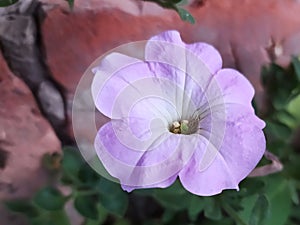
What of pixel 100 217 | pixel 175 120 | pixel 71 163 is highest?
pixel 175 120

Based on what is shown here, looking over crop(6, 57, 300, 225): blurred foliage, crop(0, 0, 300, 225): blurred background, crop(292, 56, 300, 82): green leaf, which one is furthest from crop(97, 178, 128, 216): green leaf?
crop(292, 56, 300, 82): green leaf

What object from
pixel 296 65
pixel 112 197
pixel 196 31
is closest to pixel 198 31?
pixel 196 31

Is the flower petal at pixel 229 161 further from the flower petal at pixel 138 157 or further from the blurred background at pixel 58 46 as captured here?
the blurred background at pixel 58 46

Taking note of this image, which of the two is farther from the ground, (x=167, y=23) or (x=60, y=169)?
(x=167, y=23)

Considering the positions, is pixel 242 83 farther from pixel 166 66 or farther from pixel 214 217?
pixel 214 217

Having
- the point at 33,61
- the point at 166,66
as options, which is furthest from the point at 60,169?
the point at 166,66

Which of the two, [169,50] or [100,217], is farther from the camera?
[100,217]

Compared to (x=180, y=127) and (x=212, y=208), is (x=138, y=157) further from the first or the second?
(x=212, y=208)

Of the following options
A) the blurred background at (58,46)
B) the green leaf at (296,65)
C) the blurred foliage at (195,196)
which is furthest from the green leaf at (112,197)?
the green leaf at (296,65)
